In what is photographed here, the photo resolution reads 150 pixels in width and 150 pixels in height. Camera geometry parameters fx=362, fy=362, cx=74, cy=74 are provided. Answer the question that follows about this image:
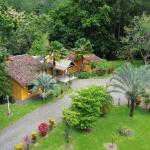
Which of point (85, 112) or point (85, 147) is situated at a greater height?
point (85, 112)

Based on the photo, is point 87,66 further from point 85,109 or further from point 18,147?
point 18,147

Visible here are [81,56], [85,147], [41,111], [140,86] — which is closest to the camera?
[85,147]

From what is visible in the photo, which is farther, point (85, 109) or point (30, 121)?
Answer: point (30, 121)

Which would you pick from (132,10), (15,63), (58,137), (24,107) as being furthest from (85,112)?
(132,10)

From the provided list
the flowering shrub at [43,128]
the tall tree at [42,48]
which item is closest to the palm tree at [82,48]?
the tall tree at [42,48]

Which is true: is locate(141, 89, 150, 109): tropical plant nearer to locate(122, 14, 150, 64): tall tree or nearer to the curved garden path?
the curved garden path

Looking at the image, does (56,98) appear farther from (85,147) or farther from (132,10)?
(132,10)

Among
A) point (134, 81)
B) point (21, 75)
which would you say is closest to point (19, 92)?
point (21, 75)
